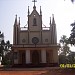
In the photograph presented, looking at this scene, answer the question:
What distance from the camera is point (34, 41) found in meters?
44.4

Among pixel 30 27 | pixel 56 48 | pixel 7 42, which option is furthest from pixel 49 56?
pixel 7 42

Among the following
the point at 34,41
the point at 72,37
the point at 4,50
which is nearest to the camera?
the point at 72,37

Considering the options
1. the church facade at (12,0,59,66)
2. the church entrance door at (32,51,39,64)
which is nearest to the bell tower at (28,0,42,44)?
the church facade at (12,0,59,66)

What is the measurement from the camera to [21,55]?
45.1m

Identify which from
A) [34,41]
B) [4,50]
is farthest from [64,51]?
[34,41]

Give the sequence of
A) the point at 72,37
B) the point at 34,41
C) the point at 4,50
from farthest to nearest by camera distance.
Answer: the point at 4,50 < the point at 34,41 < the point at 72,37

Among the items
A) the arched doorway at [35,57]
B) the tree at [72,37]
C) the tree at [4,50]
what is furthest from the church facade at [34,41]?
the tree at [4,50]

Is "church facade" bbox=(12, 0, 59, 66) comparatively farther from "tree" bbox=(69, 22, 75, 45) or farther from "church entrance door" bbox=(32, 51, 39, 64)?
"tree" bbox=(69, 22, 75, 45)

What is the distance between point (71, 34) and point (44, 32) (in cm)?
712

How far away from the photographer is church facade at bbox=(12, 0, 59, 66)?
4244 centimetres

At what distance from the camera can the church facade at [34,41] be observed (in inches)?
1671

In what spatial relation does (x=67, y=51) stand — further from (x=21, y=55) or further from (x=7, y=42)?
(x=21, y=55)

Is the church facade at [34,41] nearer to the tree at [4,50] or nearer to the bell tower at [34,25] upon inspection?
the bell tower at [34,25]

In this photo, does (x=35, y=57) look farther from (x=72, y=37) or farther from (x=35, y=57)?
(x=72, y=37)
